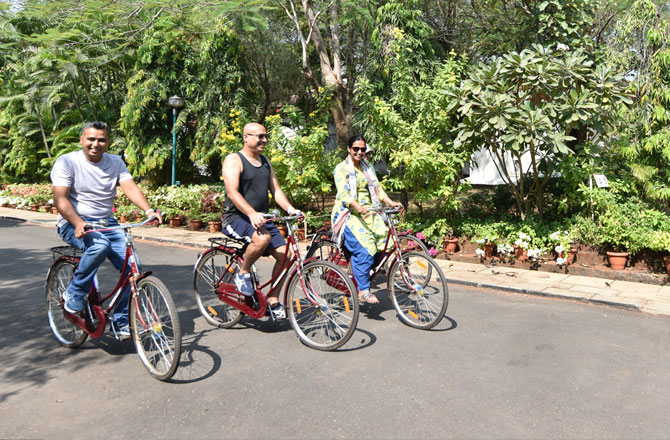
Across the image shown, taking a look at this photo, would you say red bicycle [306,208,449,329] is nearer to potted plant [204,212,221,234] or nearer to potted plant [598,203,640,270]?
potted plant [598,203,640,270]

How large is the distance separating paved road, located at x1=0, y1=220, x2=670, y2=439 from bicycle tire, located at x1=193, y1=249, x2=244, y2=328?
13 centimetres

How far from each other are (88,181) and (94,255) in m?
0.64

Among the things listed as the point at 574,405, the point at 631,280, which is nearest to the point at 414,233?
the point at 631,280

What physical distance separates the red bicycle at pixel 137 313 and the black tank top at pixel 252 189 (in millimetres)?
841

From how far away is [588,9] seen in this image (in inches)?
348

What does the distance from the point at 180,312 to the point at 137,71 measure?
55.5ft

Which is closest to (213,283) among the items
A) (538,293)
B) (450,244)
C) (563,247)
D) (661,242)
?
(538,293)

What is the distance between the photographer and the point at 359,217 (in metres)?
5.42

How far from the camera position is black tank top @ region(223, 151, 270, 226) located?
4625 mm

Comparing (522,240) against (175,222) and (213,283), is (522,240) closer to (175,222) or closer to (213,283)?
(213,283)

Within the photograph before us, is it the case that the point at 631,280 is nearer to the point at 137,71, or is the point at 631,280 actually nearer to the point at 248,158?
the point at 248,158

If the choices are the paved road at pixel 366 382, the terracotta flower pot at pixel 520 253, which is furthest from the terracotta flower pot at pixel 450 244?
the paved road at pixel 366 382

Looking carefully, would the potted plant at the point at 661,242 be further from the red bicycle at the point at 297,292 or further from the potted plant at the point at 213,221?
the potted plant at the point at 213,221

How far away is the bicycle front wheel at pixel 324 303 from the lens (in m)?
4.26
